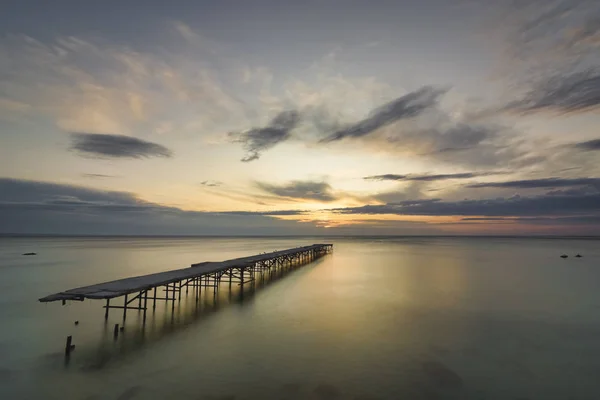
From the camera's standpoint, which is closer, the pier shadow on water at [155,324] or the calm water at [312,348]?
the calm water at [312,348]

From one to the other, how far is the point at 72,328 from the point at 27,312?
6.97 metres

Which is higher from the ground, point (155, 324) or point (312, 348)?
point (155, 324)

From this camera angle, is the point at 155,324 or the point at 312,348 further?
the point at 155,324

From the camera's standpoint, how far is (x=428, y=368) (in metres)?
14.3

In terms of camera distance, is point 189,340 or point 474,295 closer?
point 189,340

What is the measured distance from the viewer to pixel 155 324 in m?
20.2

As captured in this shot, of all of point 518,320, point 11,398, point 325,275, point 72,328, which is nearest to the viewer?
point 11,398

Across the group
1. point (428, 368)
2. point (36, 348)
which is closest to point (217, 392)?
Result: point (428, 368)

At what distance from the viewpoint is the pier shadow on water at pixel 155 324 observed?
14.8m

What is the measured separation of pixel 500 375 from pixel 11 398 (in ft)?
59.3

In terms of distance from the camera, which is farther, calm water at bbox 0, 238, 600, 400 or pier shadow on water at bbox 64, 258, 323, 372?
pier shadow on water at bbox 64, 258, 323, 372

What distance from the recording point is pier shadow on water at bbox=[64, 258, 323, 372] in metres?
14.8

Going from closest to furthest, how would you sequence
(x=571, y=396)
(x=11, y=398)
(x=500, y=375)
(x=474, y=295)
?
(x=11, y=398) < (x=571, y=396) < (x=500, y=375) < (x=474, y=295)

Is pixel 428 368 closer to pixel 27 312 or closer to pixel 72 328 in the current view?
pixel 72 328
